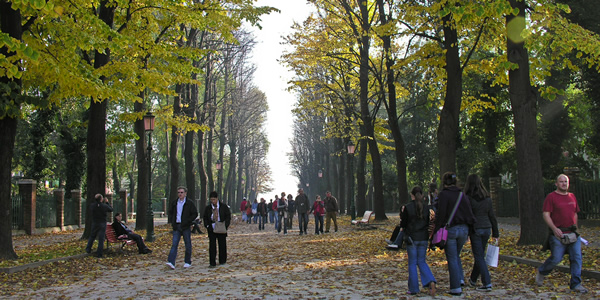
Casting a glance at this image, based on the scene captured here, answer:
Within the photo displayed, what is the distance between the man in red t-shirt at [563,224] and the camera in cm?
807

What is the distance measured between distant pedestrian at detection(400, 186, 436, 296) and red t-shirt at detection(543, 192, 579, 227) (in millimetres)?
1773

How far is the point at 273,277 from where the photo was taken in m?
10.6

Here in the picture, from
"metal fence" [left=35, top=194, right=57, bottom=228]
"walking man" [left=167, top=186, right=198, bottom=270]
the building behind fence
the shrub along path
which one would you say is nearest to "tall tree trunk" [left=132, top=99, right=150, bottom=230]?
the building behind fence

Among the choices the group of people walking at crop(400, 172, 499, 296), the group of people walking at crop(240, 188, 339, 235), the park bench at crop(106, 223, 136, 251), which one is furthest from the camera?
the group of people walking at crop(240, 188, 339, 235)

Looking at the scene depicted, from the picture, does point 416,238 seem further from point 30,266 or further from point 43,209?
point 43,209

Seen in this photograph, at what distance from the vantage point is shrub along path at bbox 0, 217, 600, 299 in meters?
8.68

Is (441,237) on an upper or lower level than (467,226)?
lower

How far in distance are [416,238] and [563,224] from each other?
2101mm

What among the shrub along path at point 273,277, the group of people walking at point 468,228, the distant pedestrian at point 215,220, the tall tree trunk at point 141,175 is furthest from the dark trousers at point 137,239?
the group of people walking at point 468,228

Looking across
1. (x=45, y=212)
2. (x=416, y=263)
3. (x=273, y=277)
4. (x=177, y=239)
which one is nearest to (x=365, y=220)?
(x=177, y=239)

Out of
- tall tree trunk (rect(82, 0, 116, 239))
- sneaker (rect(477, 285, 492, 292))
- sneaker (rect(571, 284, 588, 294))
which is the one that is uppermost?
tall tree trunk (rect(82, 0, 116, 239))

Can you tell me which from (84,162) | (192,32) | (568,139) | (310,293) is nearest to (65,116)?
(84,162)

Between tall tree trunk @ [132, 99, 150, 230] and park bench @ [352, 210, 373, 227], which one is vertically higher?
tall tree trunk @ [132, 99, 150, 230]

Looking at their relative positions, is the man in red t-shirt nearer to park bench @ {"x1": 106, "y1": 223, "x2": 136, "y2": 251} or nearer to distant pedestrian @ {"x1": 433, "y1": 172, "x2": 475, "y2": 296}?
distant pedestrian @ {"x1": 433, "y1": 172, "x2": 475, "y2": 296}
